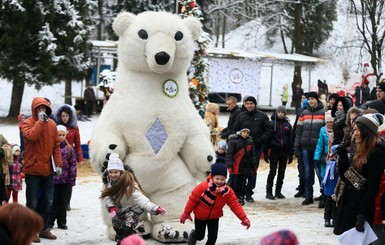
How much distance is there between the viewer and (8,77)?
23750 millimetres

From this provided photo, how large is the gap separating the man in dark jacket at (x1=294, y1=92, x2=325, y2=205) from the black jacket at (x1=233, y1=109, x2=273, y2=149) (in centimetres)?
57

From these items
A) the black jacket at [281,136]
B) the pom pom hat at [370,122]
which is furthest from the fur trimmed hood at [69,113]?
the pom pom hat at [370,122]

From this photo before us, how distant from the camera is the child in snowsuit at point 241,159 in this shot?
11594mm

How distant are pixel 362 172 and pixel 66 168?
414 cm

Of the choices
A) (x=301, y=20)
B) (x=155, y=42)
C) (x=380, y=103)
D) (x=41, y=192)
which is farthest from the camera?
(x=301, y=20)

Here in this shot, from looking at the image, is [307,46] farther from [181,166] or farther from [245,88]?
[181,166]

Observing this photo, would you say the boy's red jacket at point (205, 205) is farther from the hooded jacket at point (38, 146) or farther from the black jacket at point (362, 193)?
the hooded jacket at point (38, 146)

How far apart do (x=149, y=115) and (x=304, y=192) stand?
4.55m

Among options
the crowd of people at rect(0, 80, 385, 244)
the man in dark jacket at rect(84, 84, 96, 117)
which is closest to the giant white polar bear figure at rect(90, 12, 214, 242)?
the crowd of people at rect(0, 80, 385, 244)

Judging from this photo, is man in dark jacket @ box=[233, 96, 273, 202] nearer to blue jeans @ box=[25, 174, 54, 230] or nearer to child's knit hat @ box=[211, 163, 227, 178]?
blue jeans @ box=[25, 174, 54, 230]

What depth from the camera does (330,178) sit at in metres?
9.41

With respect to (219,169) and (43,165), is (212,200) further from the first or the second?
(43,165)

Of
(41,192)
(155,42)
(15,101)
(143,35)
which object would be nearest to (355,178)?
(155,42)

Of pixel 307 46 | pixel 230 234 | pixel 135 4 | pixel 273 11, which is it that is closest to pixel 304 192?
pixel 230 234
